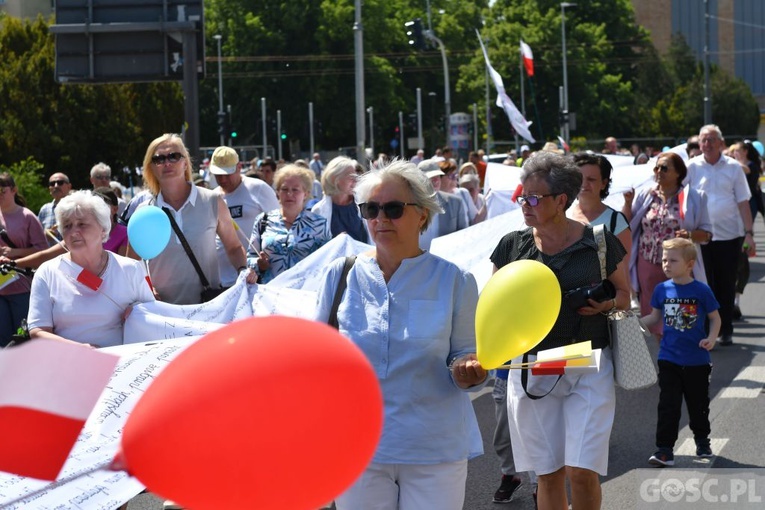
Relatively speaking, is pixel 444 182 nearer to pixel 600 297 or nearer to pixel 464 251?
pixel 464 251

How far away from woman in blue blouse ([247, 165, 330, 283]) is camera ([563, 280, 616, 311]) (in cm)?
321

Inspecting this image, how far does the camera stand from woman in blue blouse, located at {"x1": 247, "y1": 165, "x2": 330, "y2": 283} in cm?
798

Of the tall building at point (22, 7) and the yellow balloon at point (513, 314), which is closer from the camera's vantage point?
the yellow balloon at point (513, 314)

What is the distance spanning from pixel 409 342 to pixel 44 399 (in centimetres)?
175

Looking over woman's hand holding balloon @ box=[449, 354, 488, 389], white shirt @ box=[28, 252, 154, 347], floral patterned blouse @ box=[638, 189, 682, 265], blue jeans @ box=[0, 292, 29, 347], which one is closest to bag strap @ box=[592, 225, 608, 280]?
woman's hand holding balloon @ box=[449, 354, 488, 389]

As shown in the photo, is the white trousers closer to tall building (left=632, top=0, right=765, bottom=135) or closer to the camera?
the camera

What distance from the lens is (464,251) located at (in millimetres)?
9484

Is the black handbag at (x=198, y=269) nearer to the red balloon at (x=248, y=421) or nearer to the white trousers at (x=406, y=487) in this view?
the white trousers at (x=406, y=487)

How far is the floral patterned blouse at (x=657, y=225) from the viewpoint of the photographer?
363 inches

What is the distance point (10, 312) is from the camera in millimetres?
9938

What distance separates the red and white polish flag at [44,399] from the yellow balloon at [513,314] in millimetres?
1277

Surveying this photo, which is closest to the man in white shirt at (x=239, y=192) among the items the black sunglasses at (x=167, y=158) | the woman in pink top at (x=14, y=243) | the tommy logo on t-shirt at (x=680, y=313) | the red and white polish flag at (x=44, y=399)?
the woman in pink top at (x=14, y=243)

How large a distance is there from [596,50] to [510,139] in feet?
29.1

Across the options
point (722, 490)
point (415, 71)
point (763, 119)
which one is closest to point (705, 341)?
point (722, 490)
